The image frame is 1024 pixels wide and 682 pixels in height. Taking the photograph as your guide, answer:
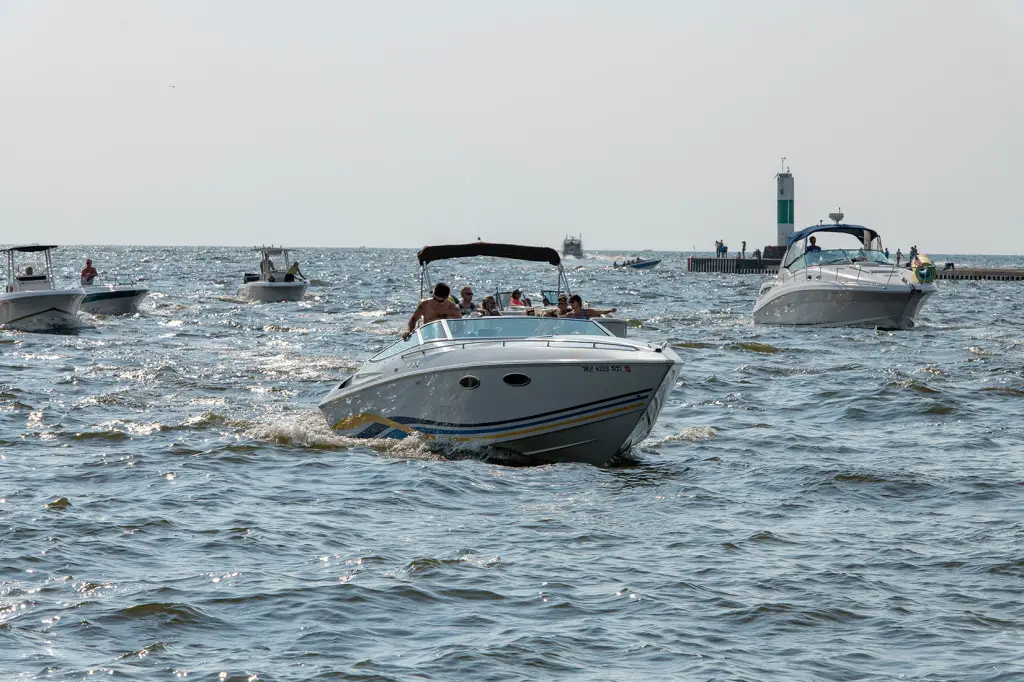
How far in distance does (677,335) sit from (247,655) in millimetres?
29001

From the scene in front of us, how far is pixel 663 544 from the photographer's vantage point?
10.7 metres

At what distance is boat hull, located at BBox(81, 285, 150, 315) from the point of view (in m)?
41.8

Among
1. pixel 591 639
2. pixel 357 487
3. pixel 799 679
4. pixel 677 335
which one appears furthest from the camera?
pixel 677 335

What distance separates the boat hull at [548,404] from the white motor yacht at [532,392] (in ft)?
0.04

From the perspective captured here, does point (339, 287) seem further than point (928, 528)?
Yes

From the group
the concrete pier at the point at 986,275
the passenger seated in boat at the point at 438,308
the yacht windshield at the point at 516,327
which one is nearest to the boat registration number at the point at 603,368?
the yacht windshield at the point at 516,327

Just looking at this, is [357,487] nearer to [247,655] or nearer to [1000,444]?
[247,655]

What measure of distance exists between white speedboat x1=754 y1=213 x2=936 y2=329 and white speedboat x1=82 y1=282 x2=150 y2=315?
2086 cm

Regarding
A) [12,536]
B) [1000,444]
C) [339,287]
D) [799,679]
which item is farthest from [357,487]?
[339,287]

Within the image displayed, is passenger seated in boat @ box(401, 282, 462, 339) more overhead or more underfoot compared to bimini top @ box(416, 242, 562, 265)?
more underfoot

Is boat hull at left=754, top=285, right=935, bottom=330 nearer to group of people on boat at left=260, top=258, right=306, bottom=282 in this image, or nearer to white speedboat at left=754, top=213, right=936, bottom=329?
white speedboat at left=754, top=213, right=936, bottom=329

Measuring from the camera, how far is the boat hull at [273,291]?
52281mm

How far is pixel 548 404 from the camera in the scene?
13.9 meters

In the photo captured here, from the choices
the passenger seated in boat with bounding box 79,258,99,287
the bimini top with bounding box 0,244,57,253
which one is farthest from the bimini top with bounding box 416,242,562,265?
the passenger seated in boat with bounding box 79,258,99,287
